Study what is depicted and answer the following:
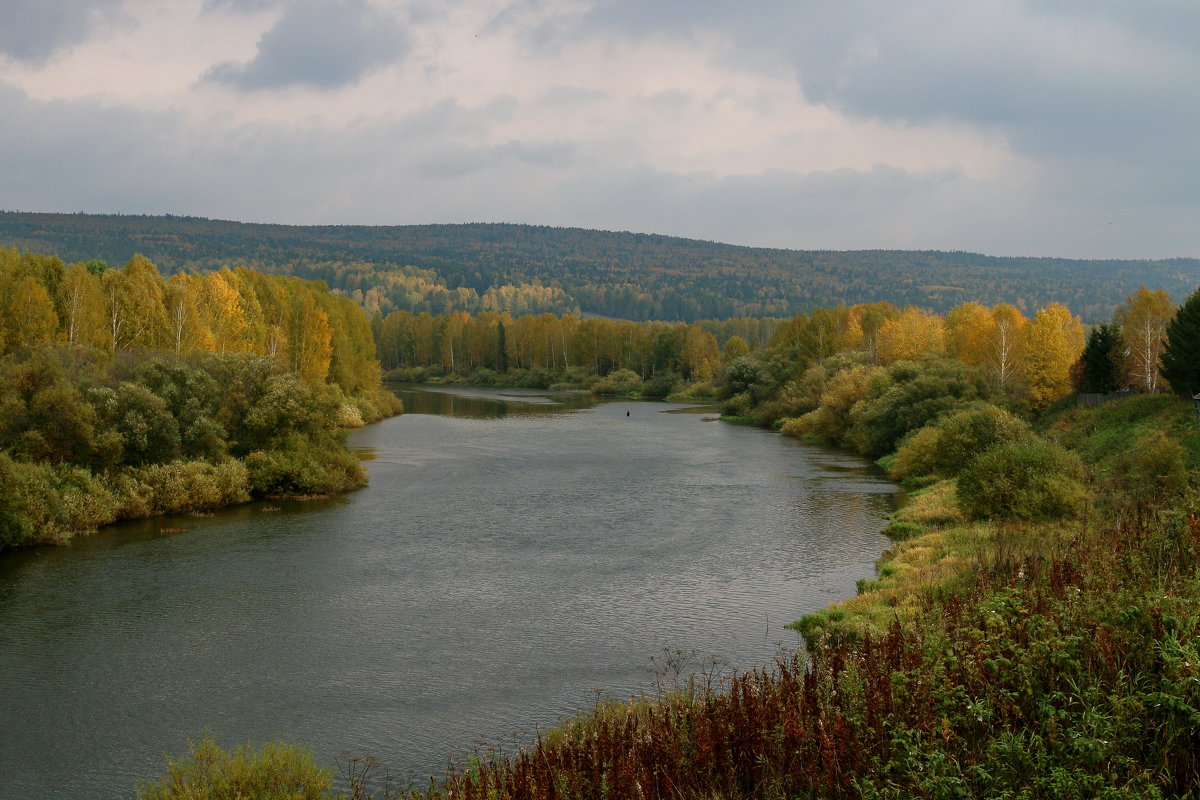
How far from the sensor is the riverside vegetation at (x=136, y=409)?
1160 inches

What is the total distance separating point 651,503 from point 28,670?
22.5m

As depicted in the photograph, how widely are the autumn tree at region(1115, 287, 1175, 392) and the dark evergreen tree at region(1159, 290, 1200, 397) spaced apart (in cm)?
682

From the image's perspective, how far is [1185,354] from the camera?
39.6 m

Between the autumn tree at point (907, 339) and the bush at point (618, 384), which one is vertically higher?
the autumn tree at point (907, 339)

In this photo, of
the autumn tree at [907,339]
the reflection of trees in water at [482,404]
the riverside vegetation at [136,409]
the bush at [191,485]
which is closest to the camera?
the riverside vegetation at [136,409]

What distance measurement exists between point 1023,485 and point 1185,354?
18.0 metres

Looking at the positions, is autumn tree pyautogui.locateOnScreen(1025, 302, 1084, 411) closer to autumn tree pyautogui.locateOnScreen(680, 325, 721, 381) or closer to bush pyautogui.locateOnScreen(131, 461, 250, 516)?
bush pyautogui.locateOnScreen(131, 461, 250, 516)

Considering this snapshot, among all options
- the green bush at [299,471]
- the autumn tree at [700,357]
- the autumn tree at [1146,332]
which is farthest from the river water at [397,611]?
the autumn tree at [700,357]

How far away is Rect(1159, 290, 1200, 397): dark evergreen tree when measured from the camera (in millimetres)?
38750

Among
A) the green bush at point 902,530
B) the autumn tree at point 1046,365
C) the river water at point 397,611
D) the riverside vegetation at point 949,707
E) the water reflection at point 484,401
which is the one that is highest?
the autumn tree at point 1046,365

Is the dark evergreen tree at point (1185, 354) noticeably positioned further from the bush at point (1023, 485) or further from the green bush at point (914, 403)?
the bush at point (1023, 485)

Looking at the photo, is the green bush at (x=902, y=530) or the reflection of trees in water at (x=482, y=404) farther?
the reflection of trees in water at (x=482, y=404)

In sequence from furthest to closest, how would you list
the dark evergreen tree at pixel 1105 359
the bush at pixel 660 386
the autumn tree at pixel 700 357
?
the bush at pixel 660 386
the autumn tree at pixel 700 357
the dark evergreen tree at pixel 1105 359

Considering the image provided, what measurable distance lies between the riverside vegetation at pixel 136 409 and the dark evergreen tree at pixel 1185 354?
3529cm
